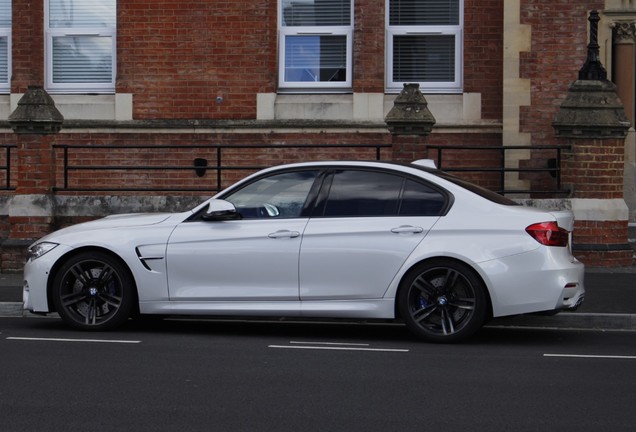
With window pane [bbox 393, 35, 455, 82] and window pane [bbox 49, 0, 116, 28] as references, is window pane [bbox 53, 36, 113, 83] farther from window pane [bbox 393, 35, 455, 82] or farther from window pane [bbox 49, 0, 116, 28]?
window pane [bbox 393, 35, 455, 82]

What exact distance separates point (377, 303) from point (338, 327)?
4.70ft

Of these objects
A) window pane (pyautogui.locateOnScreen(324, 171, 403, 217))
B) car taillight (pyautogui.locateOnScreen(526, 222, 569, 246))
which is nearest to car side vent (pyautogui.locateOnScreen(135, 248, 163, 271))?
window pane (pyautogui.locateOnScreen(324, 171, 403, 217))

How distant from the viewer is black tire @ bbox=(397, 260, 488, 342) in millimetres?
10117

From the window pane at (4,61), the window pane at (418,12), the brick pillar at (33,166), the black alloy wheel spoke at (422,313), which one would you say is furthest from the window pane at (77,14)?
the black alloy wheel spoke at (422,313)

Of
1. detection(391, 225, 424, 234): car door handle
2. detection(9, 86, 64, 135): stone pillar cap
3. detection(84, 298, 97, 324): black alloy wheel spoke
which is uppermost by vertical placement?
detection(9, 86, 64, 135): stone pillar cap

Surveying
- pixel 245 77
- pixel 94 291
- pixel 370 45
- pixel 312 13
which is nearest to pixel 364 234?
pixel 94 291

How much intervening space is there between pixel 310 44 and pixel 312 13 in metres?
0.45

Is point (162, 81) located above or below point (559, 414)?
above

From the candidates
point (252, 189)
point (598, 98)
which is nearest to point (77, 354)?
point (252, 189)

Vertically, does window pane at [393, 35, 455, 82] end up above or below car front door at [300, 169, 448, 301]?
above

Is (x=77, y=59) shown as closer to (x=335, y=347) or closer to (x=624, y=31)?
(x=624, y=31)

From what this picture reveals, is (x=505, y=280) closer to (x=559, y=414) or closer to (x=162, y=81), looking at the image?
(x=559, y=414)

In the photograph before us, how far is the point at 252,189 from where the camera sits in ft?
35.4

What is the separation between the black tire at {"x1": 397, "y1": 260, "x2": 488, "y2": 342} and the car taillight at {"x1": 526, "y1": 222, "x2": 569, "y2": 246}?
571 mm
